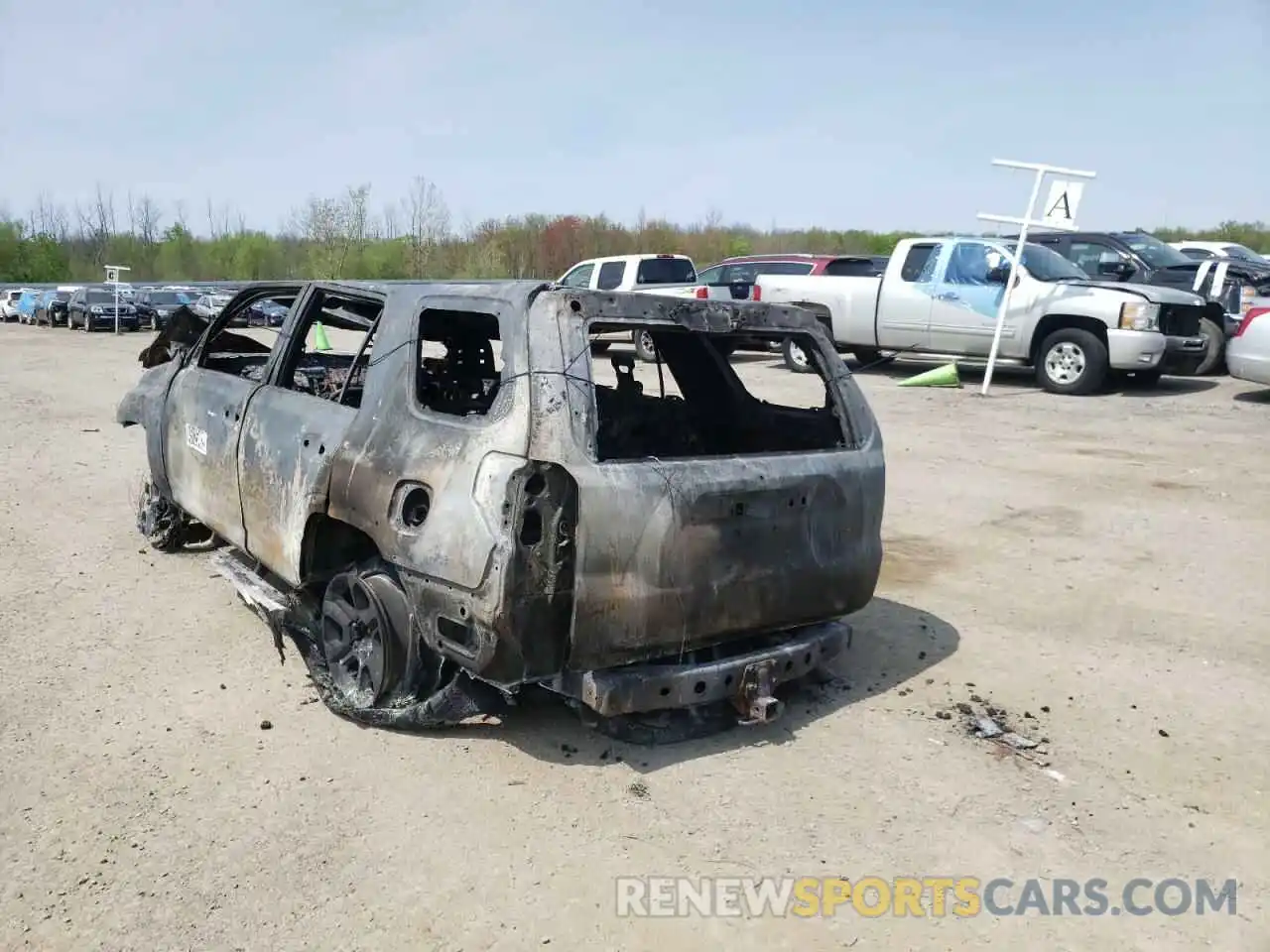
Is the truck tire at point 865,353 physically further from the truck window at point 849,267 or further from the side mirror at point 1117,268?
the side mirror at point 1117,268

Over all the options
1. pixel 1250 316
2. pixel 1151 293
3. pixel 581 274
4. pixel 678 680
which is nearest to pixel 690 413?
pixel 678 680

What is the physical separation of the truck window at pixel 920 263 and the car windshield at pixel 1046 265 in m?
1.05

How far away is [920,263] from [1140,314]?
3.28m

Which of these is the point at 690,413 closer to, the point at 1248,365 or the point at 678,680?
the point at 678,680

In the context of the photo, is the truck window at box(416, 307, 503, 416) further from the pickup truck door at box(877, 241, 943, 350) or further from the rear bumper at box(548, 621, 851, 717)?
the pickup truck door at box(877, 241, 943, 350)

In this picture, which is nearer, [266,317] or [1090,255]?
[266,317]

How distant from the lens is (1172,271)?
1558cm

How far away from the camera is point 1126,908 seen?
3010 mm

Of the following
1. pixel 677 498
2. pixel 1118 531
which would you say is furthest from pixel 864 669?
pixel 1118 531

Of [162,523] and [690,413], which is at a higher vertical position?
[690,413]

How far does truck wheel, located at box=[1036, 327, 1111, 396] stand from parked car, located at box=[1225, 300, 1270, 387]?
1499 mm

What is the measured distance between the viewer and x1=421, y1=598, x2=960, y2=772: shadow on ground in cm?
388

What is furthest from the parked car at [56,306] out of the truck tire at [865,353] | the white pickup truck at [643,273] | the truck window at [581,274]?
the truck tire at [865,353]

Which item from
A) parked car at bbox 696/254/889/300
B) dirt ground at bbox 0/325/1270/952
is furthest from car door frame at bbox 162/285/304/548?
parked car at bbox 696/254/889/300
